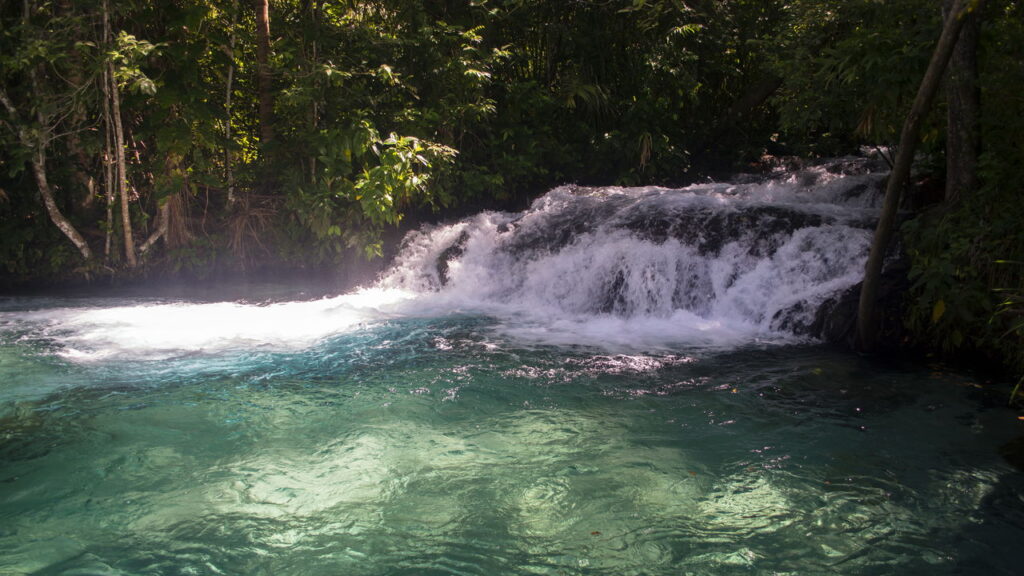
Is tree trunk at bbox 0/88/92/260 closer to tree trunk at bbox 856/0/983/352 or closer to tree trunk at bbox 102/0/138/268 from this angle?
tree trunk at bbox 102/0/138/268

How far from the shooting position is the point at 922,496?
12.2 ft

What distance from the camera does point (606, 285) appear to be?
333 inches

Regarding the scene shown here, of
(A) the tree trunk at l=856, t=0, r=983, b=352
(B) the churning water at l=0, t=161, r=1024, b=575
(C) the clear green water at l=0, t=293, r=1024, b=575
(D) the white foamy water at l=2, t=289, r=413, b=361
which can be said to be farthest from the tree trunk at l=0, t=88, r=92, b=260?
(A) the tree trunk at l=856, t=0, r=983, b=352

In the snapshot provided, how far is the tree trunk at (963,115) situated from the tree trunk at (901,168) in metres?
0.82

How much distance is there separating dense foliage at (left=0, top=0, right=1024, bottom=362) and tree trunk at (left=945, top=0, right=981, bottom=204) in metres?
0.13

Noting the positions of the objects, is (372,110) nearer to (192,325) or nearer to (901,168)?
(192,325)

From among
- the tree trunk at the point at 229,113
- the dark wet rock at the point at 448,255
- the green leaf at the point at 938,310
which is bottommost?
the green leaf at the point at 938,310

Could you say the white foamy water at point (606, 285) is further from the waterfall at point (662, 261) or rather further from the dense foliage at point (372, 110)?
the dense foliage at point (372, 110)

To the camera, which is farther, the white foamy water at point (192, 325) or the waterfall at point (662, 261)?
the waterfall at point (662, 261)

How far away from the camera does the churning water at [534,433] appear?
322 centimetres

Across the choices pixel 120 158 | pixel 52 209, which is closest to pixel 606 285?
pixel 120 158

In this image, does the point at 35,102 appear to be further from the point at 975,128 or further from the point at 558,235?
the point at 975,128

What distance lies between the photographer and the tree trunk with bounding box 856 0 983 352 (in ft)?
16.6

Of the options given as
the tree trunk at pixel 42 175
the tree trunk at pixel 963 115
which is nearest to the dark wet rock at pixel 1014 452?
the tree trunk at pixel 963 115
